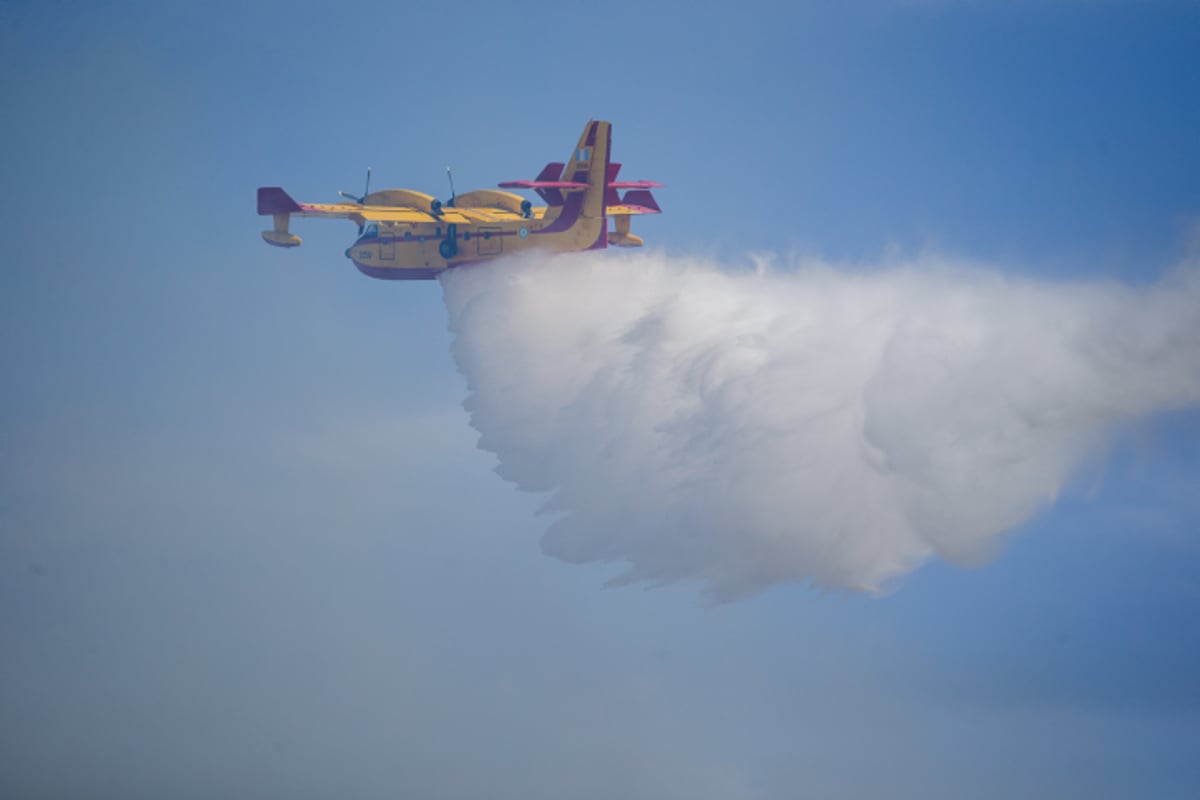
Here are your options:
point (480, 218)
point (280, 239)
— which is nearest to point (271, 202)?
point (280, 239)

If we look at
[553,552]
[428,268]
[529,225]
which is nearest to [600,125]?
[529,225]

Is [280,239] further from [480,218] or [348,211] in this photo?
[480,218]

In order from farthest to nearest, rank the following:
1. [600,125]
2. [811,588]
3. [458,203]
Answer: [458,203], [600,125], [811,588]

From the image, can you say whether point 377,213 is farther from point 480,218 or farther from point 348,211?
point 480,218

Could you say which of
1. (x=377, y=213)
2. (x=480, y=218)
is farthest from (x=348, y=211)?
(x=480, y=218)

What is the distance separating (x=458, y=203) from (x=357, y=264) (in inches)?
152

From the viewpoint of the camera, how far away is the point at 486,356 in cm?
4462

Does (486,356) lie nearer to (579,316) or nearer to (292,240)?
(579,316)

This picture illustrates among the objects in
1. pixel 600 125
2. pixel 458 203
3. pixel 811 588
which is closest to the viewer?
pixel 811 588

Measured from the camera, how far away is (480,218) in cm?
4497

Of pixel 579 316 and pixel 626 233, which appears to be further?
pixel 626 233

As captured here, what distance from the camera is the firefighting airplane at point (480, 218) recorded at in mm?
43406

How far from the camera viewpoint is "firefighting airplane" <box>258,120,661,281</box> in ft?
142

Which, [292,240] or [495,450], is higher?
[292,240]
